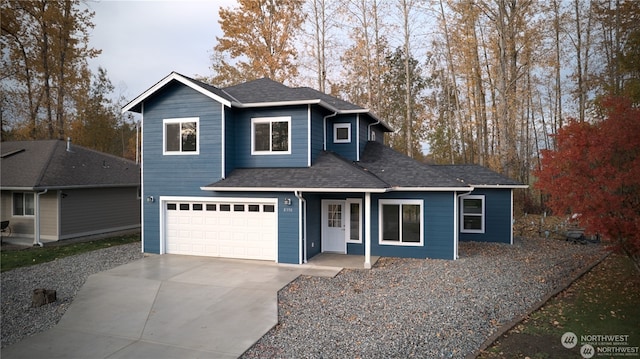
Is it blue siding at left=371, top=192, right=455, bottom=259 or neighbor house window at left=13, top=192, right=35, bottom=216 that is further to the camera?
neighbor house window at left=13, top=192, right=35, bottom=216

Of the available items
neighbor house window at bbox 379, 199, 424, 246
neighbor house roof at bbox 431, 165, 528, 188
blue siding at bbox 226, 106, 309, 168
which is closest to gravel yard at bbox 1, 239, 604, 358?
neighbor house window at bbox 379, 199, 424, 246

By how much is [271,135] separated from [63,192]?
32.5ft

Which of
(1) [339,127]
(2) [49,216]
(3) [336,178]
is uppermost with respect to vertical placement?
(1) [339,127]

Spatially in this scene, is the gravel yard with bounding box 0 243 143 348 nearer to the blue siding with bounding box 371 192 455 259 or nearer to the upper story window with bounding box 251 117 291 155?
the upper story window with bounding box 251 117 291 155

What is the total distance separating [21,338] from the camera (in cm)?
642

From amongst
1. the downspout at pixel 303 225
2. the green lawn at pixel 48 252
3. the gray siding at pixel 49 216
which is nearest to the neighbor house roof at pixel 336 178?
the downspout at pixel 303 225

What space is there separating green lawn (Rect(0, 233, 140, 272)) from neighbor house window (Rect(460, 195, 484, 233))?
13.6 meters

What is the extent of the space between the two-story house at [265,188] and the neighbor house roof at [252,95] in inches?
1.8

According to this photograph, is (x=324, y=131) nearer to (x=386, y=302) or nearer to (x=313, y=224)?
(x=313, y=224)

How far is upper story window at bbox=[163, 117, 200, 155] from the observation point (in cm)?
1267

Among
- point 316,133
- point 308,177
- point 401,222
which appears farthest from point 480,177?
point 308,177

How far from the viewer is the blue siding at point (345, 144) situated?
14.5 meters

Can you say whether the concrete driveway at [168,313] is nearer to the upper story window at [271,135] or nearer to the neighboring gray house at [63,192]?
the upper story window at [271,135]

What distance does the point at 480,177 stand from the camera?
1558 cm
